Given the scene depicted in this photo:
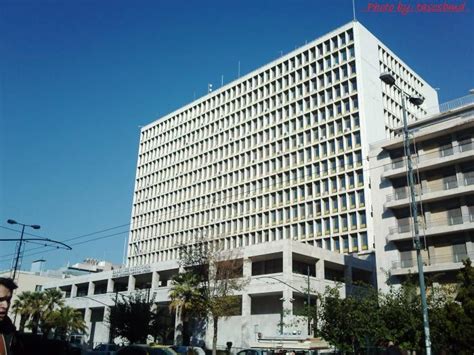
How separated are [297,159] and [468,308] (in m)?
51.2

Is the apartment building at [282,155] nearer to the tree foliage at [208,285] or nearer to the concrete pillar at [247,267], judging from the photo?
the tree foliage at [208,285]

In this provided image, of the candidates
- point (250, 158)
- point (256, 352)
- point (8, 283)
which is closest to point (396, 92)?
Result: point (250, 158)

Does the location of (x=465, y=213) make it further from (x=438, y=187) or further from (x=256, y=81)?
(x=256, y=81)

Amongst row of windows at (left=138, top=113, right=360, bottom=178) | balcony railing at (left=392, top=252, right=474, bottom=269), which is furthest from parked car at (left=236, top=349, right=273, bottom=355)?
row of windows at (left=138, top=113, right=360, bottom=178)

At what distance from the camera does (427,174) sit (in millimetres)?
44406

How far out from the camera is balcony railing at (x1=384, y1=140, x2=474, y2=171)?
42188 millimetres

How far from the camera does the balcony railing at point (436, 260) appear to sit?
4024 cm

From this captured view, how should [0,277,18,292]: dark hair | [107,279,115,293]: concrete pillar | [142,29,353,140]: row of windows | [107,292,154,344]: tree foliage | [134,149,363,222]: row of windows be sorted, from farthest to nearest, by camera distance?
[142,29,353,140]: row of windows → [107,279,115,293]: concrete pillar → [134,149,363,222]: row of windows → [107,292,154,344]: tree foliage → [0,277,18,292]: dark hair

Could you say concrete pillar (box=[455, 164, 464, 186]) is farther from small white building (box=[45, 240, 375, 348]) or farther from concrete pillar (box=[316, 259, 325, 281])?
concrete pillar (box=[316, 259, 325, 281])

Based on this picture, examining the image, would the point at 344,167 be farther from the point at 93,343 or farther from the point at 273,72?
the point at 93,343

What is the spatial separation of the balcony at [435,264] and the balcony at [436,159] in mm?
8478

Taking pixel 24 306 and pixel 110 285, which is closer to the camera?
pixel 24 306

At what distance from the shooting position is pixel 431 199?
42.8 meters

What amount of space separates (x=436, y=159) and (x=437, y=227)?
6.47 metres
